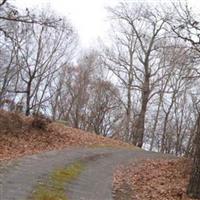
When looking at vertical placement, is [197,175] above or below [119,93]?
below

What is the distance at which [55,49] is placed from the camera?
1665 inches

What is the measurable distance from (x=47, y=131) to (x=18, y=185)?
13.4 m

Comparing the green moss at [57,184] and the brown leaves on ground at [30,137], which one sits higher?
the brown leaves on ground at [30,137]

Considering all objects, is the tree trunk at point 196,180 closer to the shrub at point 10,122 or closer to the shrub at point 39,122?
the shrub at point 10,122

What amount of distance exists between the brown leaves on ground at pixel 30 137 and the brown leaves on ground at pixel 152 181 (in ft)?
13.6

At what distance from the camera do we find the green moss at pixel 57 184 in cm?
1088

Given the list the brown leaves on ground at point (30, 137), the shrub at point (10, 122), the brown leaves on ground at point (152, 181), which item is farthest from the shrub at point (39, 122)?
the brown leaves on ground at point (152, 181)

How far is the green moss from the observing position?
35.7 ft

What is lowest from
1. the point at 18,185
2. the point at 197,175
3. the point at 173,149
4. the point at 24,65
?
the point at 18,185

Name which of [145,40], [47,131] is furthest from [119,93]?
[47,131]

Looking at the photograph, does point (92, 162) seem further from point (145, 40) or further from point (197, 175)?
point (145, 40)

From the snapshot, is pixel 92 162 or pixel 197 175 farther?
pixel 92 162

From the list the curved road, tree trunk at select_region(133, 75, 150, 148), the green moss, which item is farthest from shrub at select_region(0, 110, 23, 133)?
tree trunk at select_region(133, 75, 150, 148)

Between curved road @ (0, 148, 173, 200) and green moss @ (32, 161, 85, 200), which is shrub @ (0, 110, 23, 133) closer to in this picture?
curved road @ (0, 148, 173, 200)
